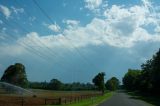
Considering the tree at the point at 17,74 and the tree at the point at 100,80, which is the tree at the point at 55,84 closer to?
the tree at the point at 100,80

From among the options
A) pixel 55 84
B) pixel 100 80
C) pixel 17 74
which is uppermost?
pixel 55 84

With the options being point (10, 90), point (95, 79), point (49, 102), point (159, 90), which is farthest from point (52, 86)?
point (49, 102)

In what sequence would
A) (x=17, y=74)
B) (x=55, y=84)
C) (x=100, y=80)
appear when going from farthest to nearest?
(x=55, y=84) → (x=100, y=80) → (x=17, y=74)

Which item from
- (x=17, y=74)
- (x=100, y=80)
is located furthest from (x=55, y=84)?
(x=17, y=74)

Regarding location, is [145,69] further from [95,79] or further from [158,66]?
[158,66]

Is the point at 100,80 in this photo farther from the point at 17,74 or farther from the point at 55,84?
the point at 55,84

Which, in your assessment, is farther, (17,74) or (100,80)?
(100,80)

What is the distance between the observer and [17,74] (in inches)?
4643

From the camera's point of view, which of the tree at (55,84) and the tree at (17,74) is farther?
the tree at (55,84)

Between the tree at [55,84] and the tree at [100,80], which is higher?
the tree at [55,84]

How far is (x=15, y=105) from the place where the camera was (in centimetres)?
4144

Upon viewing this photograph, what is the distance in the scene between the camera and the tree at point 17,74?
118 m

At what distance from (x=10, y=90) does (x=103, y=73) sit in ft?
220

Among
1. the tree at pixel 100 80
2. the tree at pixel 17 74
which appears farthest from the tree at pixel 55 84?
the tree at pixel 17 74
